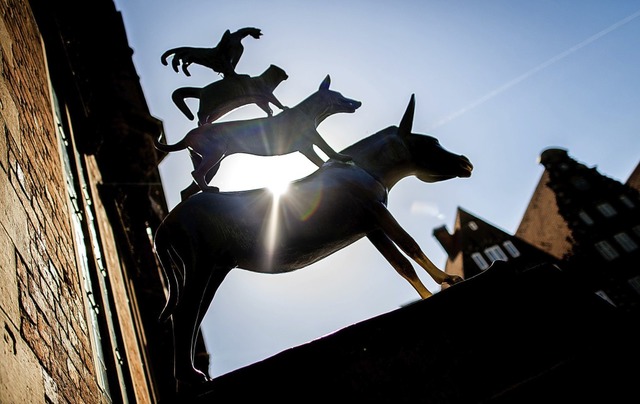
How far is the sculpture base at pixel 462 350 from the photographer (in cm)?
200

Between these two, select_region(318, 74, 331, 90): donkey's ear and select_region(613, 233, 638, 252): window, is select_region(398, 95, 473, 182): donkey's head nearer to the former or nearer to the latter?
select_region(318, 74, 331, 90): donkey's ear

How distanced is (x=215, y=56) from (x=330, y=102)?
3.49ft

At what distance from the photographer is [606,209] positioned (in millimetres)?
24469

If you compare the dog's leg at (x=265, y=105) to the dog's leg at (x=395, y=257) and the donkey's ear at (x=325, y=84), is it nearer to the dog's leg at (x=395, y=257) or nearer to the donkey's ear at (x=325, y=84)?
the donkey's ear at (x=325, y=84)

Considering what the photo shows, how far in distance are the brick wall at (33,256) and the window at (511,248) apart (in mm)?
24559

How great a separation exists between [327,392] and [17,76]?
3.22 m

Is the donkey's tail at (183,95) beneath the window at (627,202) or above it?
beneath

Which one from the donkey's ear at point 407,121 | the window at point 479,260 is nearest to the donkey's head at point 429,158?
the donkey's ear at point 407,121

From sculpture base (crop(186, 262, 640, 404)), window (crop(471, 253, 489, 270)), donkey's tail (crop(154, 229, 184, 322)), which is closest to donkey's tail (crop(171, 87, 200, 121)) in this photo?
donkey's tail (crop(154, 229, 184, 322))

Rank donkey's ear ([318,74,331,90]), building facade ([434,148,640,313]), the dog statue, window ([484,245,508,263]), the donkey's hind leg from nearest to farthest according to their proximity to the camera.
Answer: the donkey's hind leg < the dog statue < donkey's ear ([318,74,331,90]) < building facade ([434,148,640,313]) < window ([484,245,508,263])

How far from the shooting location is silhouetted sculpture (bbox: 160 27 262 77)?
13.0ft

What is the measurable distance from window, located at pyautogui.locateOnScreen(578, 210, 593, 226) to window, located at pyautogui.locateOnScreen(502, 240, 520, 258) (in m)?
3.53

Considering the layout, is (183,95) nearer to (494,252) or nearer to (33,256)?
(33,256)

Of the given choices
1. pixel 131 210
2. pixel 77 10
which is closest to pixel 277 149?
pixel 131 210
